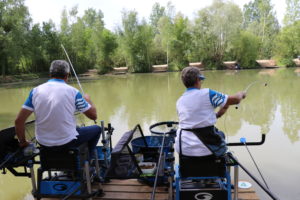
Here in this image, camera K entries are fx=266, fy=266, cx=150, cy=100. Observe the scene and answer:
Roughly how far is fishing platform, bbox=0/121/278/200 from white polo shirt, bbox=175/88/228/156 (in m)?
0.11

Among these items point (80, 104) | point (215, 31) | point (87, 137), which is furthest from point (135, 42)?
point (80, 104)

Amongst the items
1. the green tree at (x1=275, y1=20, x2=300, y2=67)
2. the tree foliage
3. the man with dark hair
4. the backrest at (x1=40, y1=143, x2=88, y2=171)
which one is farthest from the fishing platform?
the green tree at (x1=275, y1=20, x2=300, y2=67)

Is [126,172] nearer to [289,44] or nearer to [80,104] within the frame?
[80,104]

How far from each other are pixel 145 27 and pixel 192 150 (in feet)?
98.6

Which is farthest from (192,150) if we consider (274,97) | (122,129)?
(274,97)

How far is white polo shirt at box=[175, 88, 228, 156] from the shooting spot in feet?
5.98

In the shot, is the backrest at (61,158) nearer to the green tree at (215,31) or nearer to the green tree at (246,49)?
the green tree at (215,31)

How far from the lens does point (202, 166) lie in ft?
6.16

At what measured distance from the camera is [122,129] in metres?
6.04

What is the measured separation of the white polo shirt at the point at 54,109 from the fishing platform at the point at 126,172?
0.11 m

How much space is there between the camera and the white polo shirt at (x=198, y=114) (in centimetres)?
182

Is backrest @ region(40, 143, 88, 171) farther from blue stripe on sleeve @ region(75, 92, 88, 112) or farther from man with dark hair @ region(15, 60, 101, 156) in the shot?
blue stripe on sleeve @ region(75, 92, 88, 112)

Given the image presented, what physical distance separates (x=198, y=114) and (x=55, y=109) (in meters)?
1.02

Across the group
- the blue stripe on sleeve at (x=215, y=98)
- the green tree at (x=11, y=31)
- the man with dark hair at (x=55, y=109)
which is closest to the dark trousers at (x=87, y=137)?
the man with dark hair at (x=55, y=109)
